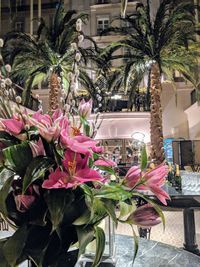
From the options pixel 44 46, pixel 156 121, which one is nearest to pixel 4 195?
pixel 156 121

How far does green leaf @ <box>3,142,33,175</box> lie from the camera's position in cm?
83

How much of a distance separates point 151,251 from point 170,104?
12.9 meters

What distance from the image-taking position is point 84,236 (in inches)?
32.2

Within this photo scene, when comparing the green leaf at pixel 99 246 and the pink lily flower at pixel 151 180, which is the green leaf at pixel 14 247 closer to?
Result: the green leaf at pixel 99 246

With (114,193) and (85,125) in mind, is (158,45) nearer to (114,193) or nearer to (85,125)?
(85,125)

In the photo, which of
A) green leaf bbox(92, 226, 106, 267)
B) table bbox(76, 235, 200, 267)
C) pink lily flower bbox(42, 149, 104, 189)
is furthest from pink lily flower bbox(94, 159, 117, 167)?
table bbox(76, 235, 200, 267)

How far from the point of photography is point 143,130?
34.5 ft

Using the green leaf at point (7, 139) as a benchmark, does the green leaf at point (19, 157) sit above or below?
below

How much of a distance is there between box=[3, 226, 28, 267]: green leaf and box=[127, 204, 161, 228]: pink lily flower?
0.32 meters

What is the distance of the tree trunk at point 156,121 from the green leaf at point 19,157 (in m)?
6.08

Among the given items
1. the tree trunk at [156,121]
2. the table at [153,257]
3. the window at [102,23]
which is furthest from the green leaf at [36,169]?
the window at [102,23]

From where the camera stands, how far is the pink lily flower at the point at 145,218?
0.90 m

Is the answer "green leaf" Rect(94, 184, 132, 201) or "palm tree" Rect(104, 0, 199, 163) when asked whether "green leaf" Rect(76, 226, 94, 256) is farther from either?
"palm tree" Rect(104, 0, 199, 163)

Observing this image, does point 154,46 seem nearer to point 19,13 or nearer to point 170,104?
point 170,104
